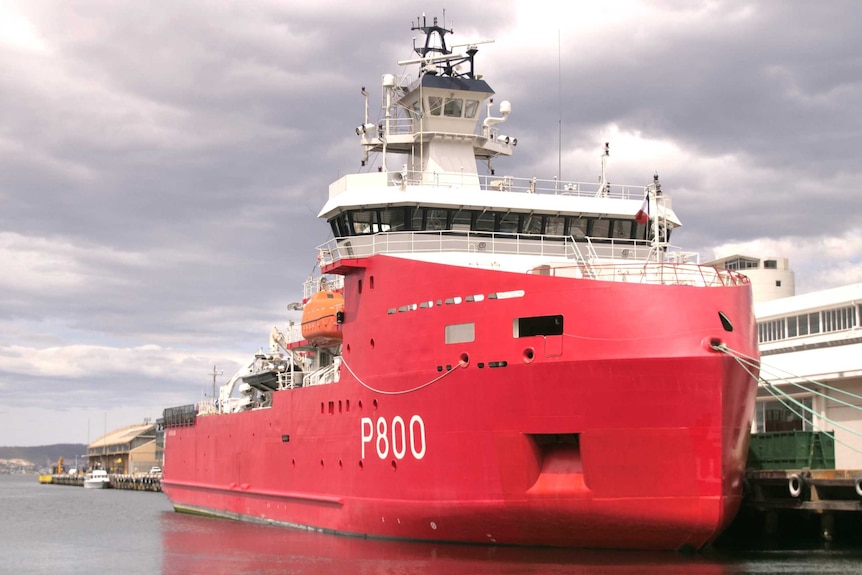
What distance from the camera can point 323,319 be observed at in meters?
24.8

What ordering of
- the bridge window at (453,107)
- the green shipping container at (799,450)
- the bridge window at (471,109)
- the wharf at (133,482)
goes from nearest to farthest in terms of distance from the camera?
1. the green shipping container at (799,450)
2. the bridge window at (453,107)
3. the bridge window at (471,109)
4. the wharf at (133,482)

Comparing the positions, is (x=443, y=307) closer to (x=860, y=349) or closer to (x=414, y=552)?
(x=414, y=552)

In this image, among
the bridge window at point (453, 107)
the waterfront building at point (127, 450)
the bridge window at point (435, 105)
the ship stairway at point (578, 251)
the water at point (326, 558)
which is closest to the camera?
the water at point (326, 558)

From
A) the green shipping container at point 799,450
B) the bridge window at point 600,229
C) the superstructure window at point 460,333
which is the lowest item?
the green shipping container at point 799,450

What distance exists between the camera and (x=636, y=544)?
17781 millimetres

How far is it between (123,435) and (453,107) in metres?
97.2

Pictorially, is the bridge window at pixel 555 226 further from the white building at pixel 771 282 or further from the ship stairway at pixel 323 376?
the white building at pixel 771 282

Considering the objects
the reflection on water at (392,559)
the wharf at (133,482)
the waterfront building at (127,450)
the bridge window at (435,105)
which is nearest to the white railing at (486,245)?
the bridge window at (435,105)

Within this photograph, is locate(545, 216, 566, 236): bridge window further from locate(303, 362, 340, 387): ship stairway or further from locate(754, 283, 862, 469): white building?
locate(303, 362, 340, 387): ship stairway

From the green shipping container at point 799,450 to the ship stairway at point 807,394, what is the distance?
0.85ft

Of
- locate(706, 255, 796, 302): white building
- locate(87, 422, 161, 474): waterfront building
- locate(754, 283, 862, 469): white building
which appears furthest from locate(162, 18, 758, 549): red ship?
locate(87, 422, 161, 474): waterfront building

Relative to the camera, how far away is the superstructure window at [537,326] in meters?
18.2

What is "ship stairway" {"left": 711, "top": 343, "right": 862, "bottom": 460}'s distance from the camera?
17688 millimetres

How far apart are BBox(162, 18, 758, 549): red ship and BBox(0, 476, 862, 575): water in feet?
1.50
